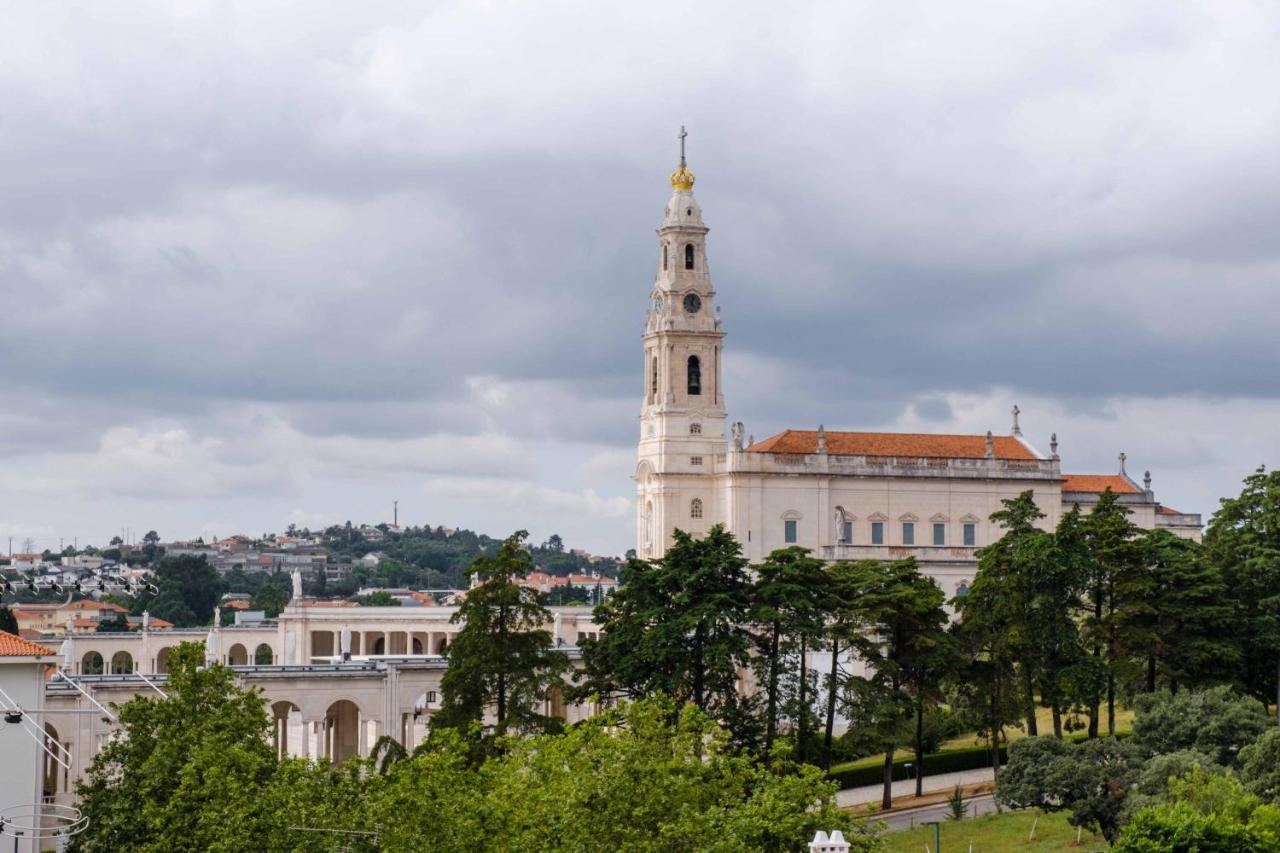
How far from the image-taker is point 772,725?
59.3 metres

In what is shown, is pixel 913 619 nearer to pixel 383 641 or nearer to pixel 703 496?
pixel 703 496

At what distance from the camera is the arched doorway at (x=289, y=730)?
7725cm

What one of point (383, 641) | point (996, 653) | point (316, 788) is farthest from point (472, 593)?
point (383, 641)

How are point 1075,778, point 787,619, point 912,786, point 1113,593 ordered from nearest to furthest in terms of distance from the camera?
point 1075,778 → point 787,619 → point 1113,593 → point 912,786

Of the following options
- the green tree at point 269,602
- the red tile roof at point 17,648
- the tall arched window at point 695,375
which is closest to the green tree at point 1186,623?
the red tile roof at point 17,648

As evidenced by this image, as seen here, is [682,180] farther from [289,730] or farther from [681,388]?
[289,730]

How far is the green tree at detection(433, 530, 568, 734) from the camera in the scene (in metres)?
54.3

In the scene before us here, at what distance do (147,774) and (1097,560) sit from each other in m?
33.9

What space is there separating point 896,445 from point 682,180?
59.9 feet

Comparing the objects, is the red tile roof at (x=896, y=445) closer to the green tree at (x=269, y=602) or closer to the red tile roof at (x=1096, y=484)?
the red tile roof at (x=1096, y=484)

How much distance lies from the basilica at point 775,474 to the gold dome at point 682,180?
0.05 metres

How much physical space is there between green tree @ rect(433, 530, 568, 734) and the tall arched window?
43.0 m

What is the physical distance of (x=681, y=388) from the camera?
97.6m

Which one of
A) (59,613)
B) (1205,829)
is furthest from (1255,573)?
(59,613)
